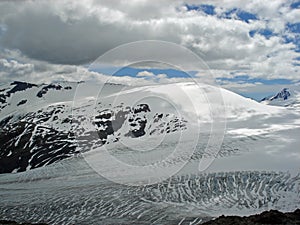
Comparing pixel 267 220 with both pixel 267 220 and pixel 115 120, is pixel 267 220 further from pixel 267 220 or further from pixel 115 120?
pixel 115 120

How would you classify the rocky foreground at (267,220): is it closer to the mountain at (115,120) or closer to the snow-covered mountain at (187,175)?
the snow-covered mountain at (187,175)

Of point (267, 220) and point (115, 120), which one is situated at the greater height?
point (115, 120)

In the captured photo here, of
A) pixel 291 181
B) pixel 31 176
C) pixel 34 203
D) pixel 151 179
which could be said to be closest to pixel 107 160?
pixel 31 176

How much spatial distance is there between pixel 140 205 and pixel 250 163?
13.6 m

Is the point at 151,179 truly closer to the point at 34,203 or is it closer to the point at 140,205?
the point at 140,205

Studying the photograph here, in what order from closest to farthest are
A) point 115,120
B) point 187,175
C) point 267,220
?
point 267,220 → point 187,175 → point 115,120

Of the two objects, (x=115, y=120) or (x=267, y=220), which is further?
(x=115, y=120)

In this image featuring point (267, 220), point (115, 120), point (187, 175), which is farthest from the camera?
point (115, 120)

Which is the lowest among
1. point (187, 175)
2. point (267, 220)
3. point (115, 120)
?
point (187, 175)

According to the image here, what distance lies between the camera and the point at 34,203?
3428 centimetres

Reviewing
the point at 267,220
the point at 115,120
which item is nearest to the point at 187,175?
the point at 267,220

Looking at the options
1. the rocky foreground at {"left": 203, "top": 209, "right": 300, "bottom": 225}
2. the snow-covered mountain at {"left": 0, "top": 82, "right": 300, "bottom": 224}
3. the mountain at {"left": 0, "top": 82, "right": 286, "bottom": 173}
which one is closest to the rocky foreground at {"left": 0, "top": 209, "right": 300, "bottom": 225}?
the rocky foreground at {"left": 203, "top": 209, "right": 300, "bottom": 225}

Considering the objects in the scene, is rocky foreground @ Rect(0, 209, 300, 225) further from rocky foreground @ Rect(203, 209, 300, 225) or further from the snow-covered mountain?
the snow-covered mountain

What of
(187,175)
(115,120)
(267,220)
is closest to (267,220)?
(267,220)
